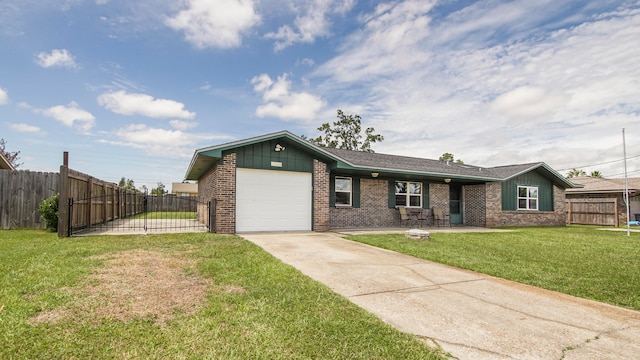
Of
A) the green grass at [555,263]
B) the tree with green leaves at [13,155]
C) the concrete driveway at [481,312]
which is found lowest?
the green grass at [555,263]

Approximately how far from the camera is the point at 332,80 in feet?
54.7

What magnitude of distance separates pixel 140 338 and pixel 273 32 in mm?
12461

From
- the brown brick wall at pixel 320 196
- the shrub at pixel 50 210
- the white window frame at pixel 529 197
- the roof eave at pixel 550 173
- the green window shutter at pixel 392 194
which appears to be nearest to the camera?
the shrub at pixel 50 210

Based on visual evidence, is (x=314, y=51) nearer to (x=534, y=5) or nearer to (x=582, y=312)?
(x=534, y=5)

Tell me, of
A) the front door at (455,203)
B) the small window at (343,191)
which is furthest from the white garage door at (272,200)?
the front door at (455,203)

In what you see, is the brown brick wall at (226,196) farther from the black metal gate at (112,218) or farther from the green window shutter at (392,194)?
the green window shutter at (392,194)

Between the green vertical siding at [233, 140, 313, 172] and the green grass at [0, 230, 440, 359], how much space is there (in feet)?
20.9

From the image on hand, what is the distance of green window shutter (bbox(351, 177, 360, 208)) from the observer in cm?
1455

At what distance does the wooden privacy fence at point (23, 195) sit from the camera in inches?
431

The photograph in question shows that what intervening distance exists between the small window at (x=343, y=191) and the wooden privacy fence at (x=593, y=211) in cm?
1771

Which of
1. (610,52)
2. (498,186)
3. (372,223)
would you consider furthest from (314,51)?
(498,186)

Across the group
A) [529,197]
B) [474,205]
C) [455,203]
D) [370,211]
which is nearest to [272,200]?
[370,211]

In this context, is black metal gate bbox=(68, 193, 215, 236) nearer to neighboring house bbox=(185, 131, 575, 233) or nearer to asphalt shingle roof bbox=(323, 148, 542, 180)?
neighboring house bbox=(185, 131, 575, 233)

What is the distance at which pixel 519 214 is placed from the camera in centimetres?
1833
